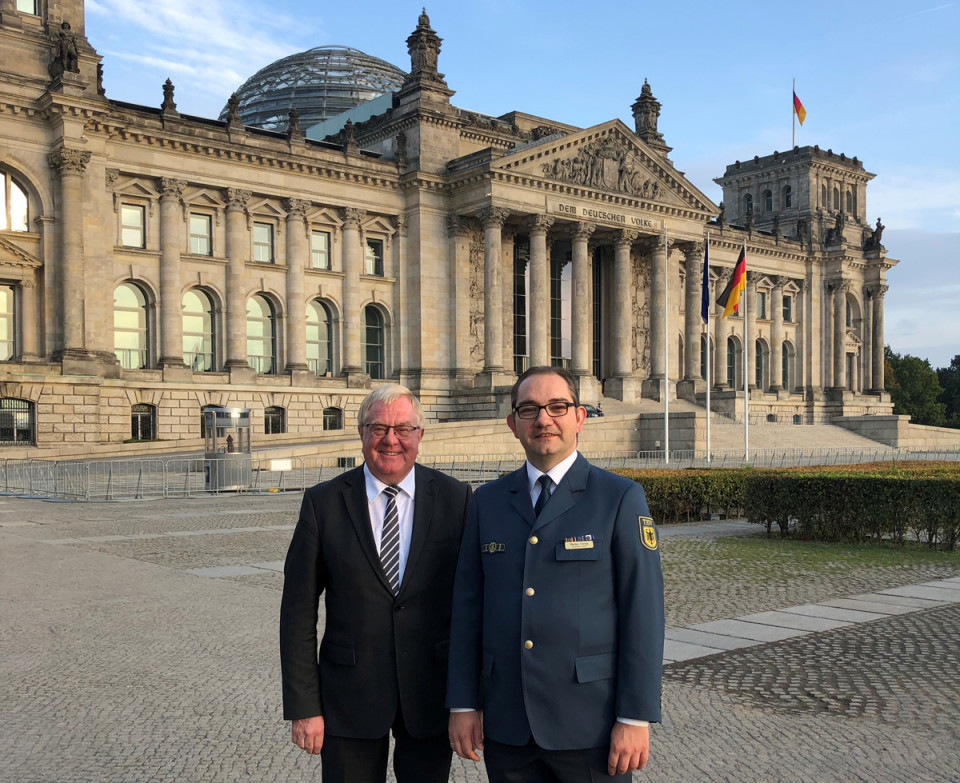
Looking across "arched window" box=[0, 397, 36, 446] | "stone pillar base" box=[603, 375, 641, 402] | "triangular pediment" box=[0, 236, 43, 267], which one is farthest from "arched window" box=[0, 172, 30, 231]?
"stone pillar base" box=[603, 375, 641, 402]

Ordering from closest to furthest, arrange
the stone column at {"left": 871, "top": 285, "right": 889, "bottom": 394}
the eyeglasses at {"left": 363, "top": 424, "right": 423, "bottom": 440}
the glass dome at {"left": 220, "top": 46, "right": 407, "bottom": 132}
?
the eyeglasses at {"left": 363, "top": 424, "right": 423, "bottom": 440}, the glass dome at {"left": 220, "top": 46, "right": 407, "bottom": 132}, the stone column at {"left": 871, "top": 285, "right": 889, "bottom": 394}

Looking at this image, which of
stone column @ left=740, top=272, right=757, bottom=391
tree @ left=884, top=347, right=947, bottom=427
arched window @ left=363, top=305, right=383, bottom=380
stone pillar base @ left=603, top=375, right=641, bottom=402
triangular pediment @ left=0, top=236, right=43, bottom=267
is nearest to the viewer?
triangular pediment @ left=0, top=236, right=43, bottom=267

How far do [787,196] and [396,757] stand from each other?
300 feet

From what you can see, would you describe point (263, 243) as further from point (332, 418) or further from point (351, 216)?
point (332, 418)

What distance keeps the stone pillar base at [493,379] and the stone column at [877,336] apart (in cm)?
4305

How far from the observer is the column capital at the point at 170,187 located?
5125 centimetres

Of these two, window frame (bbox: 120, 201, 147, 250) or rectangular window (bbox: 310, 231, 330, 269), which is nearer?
window frame (bbox: 120, 201, 147, 250)

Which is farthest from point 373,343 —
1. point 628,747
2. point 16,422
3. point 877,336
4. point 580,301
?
point 628,747

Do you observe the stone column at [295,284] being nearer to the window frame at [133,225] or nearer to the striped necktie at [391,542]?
the window frame at [133,225]

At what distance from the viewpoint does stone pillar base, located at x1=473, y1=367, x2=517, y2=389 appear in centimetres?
5869

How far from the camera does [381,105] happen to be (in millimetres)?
67562

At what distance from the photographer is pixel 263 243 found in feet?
184

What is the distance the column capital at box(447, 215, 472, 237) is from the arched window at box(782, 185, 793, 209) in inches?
1593

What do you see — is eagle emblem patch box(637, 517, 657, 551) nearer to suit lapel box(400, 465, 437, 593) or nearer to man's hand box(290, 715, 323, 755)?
suit lapel box(400, 465, 437, 593)
